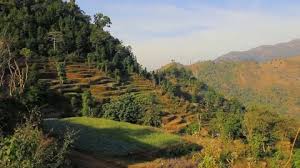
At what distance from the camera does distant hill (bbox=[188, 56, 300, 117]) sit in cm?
15050

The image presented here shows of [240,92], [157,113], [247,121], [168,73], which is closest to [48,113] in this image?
[157,113]

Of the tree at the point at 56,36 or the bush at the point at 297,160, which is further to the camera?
the tree at the point at 56,36

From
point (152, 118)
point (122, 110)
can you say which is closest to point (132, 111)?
point (122, 110)

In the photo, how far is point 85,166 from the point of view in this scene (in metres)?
23.7

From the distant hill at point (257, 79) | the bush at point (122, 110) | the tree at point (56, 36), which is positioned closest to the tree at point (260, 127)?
the bush at point (122, 110)

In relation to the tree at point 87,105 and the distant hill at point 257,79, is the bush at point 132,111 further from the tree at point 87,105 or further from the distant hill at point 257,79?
the distant hill at point 257,79

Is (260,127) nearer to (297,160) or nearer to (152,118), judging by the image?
(297,160)

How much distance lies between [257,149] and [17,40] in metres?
30.5

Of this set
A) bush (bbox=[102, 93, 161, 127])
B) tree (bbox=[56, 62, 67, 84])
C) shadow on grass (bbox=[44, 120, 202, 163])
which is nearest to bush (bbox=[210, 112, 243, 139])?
bush (bbox=[102, 93, 161, 127])

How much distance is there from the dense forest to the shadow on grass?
0.24 feet

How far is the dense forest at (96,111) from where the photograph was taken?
55.5 ft

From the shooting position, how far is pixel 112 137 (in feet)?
103

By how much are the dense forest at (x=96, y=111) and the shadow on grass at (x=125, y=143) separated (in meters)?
0.07

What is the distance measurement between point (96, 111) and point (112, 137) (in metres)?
13.2
